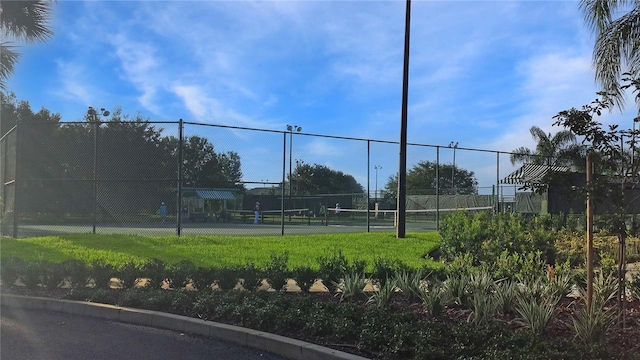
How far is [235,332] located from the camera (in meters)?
5.22

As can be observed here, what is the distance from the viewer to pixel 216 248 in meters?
11.9

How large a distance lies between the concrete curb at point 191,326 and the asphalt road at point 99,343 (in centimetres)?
9

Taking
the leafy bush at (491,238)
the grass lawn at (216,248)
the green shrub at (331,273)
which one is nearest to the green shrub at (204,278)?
the green shrub at (331,273)

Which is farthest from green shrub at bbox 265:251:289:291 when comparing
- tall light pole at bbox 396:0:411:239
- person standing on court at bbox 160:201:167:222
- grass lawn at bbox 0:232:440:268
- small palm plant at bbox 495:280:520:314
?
person standing on court at bbox 160:201:167:222

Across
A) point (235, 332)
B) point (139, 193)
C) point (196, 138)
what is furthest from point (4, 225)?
point (235, 332)

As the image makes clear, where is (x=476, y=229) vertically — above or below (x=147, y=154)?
below

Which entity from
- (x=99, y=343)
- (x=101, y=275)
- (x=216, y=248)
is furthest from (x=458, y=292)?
(x=216, y=248)

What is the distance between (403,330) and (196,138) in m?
11.8

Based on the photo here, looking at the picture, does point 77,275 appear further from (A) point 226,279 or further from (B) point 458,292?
(B) point 458,292

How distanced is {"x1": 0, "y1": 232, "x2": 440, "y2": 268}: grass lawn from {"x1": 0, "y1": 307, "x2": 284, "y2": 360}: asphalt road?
3.68 m

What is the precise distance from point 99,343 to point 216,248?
21.9 ft

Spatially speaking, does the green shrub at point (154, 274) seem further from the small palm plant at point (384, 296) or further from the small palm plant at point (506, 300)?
the small palm plant at point (506, 300)

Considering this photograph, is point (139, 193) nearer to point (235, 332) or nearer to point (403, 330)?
point (235, 332)

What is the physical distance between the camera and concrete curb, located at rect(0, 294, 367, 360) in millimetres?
4570
